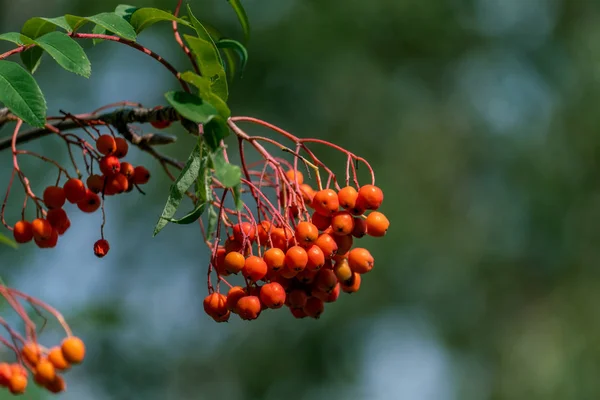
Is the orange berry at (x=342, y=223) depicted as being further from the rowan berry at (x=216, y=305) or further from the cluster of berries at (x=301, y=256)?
the rowan berry at (x=216, y=305)

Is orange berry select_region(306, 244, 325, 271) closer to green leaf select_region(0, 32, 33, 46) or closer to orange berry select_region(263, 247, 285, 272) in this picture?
orange berry select_region(263, 247, 285, 272)

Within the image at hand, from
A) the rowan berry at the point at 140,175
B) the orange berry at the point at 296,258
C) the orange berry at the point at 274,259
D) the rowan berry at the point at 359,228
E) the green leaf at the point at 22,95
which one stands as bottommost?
the rowan berry at the point at 140,175

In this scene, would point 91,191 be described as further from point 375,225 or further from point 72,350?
point 375,225

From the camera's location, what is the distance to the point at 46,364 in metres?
1.76

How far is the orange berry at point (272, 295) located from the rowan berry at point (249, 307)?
0.06 ft

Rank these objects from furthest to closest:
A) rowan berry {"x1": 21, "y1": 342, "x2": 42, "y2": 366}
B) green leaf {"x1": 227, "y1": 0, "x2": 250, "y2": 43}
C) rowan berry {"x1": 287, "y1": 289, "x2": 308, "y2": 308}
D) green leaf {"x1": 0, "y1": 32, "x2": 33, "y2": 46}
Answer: green leaf {"x1": 227, "y1": 0, "x2": 250, "y2": 43} < rowan berry {"x1": 287, "y1": 289, "x2": 308, "y2": 308} < rowan berry {"x1": 21, "y1": 342, "x2": 42, "y2": 366} < green leaf {"x1": 0, "y1": 32, "x2": 33, "y2": 46}

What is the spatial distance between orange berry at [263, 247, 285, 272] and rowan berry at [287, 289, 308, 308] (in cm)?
13

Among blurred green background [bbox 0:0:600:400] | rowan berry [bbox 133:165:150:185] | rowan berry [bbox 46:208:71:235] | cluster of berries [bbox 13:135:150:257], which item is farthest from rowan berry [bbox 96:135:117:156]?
blurred green background [bbox 0:0:600:400]

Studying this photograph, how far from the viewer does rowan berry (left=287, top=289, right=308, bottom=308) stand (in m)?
1.90

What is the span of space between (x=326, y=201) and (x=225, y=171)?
365 millimetres

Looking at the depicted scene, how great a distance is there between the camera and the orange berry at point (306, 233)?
1757 millimetres

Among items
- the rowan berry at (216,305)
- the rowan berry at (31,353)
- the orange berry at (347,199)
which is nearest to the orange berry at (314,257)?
the orange berry at (347,199)

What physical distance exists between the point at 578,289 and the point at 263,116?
19.7 ft

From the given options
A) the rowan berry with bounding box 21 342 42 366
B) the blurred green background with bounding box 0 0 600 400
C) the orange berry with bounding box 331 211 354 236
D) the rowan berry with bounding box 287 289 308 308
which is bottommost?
the blurred green background with bounding box 0 0 600 400
